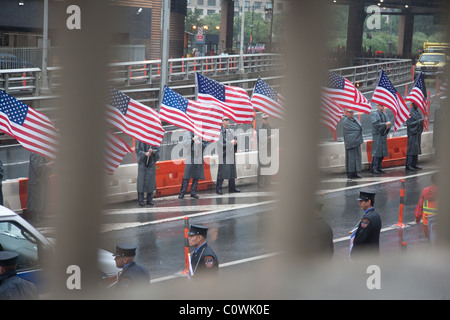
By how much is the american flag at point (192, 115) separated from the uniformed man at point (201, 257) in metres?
5.29

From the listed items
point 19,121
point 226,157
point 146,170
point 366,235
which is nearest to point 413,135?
point 226,157

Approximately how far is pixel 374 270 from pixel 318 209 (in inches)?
16.6

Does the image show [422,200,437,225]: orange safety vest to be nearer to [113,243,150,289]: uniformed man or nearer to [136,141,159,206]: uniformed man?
[113,243,150,289]: uniformed man

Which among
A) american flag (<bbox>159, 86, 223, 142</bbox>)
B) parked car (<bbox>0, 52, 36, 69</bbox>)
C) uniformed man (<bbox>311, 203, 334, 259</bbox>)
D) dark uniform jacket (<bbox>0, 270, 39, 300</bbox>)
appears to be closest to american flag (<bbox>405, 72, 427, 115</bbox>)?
american flag (<bbox>159, 86, 223, 142</bbox>)

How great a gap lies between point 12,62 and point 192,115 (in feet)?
44.1

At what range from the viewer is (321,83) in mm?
2289

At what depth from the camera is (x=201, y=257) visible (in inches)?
241

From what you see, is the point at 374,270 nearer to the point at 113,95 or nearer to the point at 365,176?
the point at 113,95

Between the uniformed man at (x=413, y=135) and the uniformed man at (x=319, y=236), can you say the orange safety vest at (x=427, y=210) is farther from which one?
the uniformed man at (x=413, y=135)

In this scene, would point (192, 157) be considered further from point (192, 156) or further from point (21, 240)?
point (21, 240)

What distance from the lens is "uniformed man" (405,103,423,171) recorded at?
16031 mm

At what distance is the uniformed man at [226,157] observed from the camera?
13.7 m
